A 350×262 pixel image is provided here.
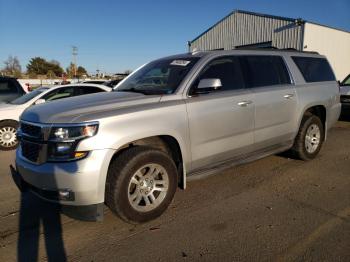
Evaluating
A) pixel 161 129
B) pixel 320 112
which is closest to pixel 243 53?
pixel 161 129

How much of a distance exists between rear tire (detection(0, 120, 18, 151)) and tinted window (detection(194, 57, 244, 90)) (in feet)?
18.0

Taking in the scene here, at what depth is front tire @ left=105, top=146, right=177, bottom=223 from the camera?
3314mm

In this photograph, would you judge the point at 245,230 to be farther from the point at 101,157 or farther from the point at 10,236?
the point at 10,236

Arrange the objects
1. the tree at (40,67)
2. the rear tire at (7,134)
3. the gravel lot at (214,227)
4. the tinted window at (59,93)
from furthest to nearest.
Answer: the tree at (40,67) → the tinted window at (59,93) → the rear tire at (7,134) → the gravel lot at (214,227)

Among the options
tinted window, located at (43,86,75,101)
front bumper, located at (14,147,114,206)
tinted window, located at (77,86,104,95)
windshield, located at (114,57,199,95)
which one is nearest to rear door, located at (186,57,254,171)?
windshield, located at (114,57,199,95)

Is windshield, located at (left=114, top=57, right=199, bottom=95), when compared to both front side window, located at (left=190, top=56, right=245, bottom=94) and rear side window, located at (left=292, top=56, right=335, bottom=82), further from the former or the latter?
rear side window, located at (left=292, top=56, right=335, bottom=82)

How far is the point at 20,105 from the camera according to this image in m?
7.96

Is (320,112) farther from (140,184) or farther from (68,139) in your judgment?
(68,139)

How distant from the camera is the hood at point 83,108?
10.6 ft

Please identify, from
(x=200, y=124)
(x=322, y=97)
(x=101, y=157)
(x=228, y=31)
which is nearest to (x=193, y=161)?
(x=200, y=124)

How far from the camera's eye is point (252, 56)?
4.84 m

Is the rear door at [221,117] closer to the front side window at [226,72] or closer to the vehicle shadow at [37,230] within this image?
the front side window at [226,72]

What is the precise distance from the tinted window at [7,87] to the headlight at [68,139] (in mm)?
7180

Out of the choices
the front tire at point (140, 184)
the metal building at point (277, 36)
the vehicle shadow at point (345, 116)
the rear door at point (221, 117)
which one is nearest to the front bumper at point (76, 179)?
the front tire at point (140, 184)
